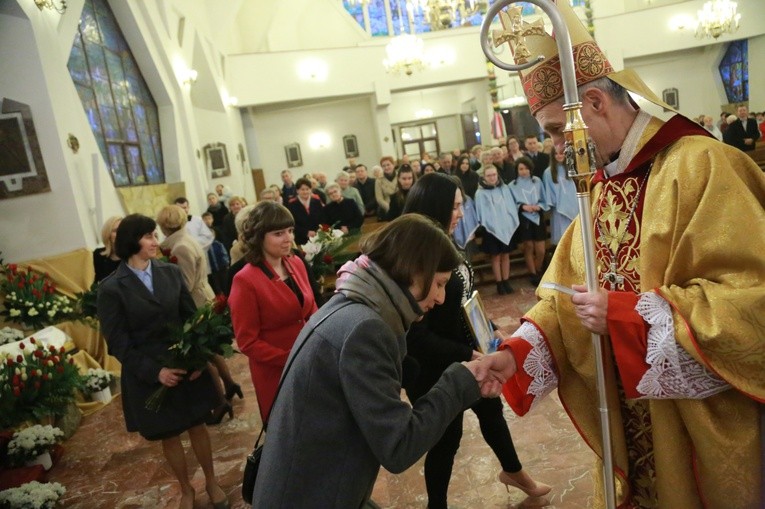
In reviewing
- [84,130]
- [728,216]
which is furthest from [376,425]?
[84,130]

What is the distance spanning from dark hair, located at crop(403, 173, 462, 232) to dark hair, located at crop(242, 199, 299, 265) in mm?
726

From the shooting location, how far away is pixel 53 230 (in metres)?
6.42

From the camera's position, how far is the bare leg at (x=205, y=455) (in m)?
3.22

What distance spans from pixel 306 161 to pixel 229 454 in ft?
51.8

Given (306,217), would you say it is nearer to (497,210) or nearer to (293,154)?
(497,210)

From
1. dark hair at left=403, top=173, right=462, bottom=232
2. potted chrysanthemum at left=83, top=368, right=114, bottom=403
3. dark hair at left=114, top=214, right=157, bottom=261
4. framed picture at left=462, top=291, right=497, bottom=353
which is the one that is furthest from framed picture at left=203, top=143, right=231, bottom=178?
framed picture at left=462, top=291, right=497, bottom=353

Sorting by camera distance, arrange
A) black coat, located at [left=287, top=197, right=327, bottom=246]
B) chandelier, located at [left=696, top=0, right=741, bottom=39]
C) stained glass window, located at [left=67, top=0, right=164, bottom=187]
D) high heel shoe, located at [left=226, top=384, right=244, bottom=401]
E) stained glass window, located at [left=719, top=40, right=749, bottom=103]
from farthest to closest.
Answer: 1. stained glass window, located at [left=719, top=40, right=749, bottom=103]
2. chandelier, located at [left=696, top=0, right=741, bottom=39]
3. stained glass window, located at [left=67, top=0, right=164, bottom=187]
4. black coat, located at [left=287, top=197, right=327, bottom=246]
5. high heel shoe, located at [left=226, top=384, right=244, bottom=401]

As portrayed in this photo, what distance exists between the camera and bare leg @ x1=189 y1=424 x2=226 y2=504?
10.6ft

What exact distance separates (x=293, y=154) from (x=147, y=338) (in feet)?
53.3

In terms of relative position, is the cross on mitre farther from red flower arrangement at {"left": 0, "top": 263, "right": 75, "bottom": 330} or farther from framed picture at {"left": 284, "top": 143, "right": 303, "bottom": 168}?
framed picture at {"left": 284, "top": 143, "right": 303, "bottom": 168}

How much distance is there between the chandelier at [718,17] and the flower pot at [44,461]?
61.8 feet

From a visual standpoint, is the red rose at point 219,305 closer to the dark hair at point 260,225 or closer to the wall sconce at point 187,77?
the dark hair at point 260,225

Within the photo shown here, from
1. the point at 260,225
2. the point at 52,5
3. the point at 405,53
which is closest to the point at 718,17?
the point at 405,53

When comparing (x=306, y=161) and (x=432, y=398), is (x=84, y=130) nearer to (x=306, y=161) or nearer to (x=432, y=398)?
(x=432, y=398)
